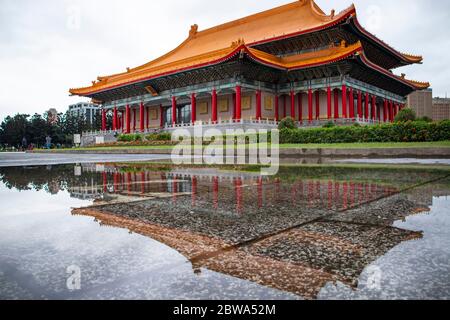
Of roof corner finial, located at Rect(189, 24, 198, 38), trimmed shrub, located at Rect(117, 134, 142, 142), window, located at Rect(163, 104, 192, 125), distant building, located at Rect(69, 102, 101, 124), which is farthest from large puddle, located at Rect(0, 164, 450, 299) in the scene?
distant building, located at Rect(69, 102, 101, 124)

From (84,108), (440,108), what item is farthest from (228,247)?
(84,108)

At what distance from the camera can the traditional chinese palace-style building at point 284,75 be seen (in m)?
26.6

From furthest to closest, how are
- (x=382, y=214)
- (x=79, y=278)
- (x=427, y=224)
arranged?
(x=382, y=214) → (x=427, y=224) → (x=79, y=278)

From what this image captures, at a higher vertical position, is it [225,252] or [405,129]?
[405,129]

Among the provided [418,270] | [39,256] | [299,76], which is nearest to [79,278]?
[39,256]

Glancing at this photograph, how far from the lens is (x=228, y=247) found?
2.16 metres

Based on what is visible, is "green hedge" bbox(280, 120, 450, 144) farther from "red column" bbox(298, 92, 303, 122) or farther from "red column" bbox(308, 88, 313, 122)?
"red column" bbox(298, 92, 303, 122)

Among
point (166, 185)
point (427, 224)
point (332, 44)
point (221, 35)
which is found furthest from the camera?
point (221, 35)

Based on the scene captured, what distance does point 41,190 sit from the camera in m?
5.02

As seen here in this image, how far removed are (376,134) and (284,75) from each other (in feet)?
50.1

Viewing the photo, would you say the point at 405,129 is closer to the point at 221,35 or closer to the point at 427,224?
the point at 427,224

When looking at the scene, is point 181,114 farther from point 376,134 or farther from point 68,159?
point 376,134

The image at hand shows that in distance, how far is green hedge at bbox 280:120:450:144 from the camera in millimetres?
13716

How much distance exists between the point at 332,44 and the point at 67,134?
52394 mm
